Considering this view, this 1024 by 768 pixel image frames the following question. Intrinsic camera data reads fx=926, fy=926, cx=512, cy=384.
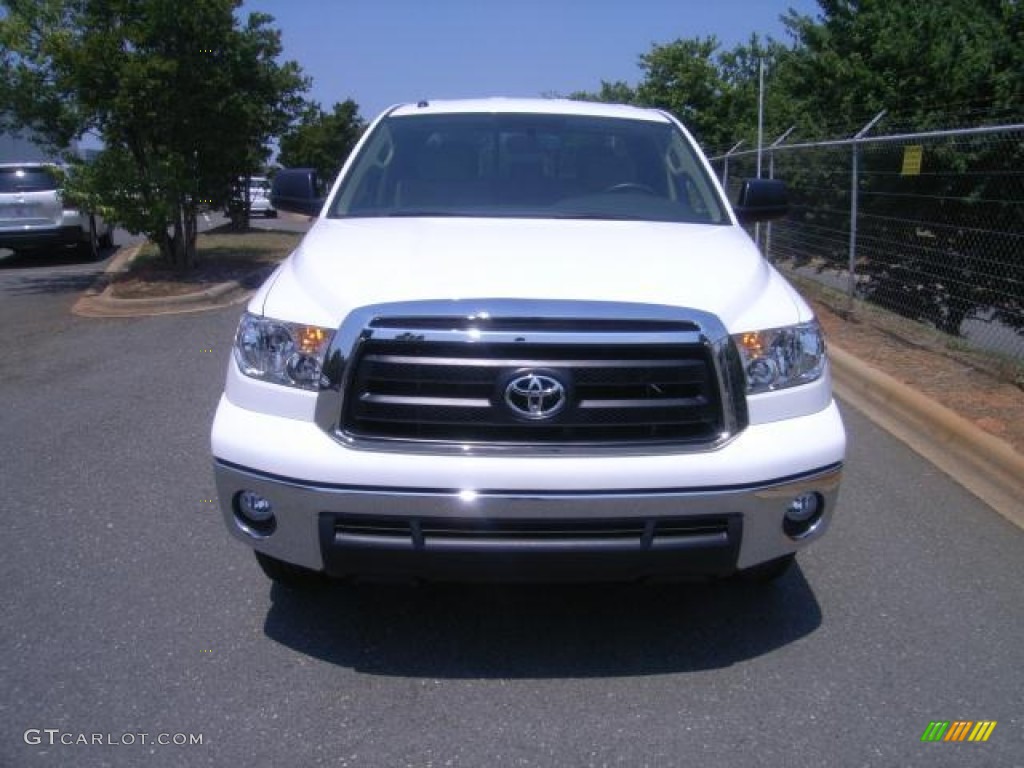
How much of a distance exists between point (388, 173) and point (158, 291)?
7.39 m

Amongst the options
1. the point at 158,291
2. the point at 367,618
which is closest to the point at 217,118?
the point at 158,291

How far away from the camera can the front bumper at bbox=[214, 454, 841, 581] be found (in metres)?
2.80

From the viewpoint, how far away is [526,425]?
9.36 feet

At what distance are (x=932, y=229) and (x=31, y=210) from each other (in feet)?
44.6

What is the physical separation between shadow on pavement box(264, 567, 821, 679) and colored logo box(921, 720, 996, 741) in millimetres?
591

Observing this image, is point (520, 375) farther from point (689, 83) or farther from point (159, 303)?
point (689, 83)

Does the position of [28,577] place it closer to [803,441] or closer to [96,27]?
[803,441]

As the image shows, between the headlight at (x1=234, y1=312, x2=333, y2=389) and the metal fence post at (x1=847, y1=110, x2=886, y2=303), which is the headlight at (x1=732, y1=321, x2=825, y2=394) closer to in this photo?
the headlight at (x1=234, y1=312, x2=333, y2=389)

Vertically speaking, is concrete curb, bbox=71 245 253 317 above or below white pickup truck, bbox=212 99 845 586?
below

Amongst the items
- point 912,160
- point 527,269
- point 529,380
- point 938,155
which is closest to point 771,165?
point 938,155

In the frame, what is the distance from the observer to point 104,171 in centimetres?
1120

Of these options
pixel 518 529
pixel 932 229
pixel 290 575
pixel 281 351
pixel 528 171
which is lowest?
pixel 290 575

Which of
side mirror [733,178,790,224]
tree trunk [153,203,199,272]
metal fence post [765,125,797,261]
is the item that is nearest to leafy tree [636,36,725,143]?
metal fence post [765,125,797,261]

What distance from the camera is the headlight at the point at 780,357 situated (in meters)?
3.02
